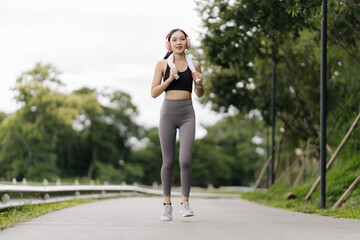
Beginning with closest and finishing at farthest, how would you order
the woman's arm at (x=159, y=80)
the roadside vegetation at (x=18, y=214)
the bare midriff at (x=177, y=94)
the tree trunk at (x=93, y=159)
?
the roadside vegetation at (x=18, y=214), the woman's arm at (x=159, y=80), the bare midriff at (x=177, y=94), the tree trunk at (x=93, y=159)

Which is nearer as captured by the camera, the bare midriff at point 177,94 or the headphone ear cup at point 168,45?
the bare midriff at point 177,94

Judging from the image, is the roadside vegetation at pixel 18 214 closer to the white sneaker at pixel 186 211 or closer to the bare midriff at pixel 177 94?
the white sneaker at pixel 186 211

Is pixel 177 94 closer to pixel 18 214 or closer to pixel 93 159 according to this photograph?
pixel 18 214

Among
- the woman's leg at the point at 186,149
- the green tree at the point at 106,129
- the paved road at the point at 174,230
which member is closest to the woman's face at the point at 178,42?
the woman's leg at the point at 186,149

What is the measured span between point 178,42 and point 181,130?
1185 mm

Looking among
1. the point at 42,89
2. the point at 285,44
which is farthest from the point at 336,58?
the point at 42,89

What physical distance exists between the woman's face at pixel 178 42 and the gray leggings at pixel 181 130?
71 cm

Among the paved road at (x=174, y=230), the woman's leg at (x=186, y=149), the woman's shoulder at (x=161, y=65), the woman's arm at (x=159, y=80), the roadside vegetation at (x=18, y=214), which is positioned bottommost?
the paved road at (x=174, y=230)

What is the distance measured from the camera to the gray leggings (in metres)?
7.72

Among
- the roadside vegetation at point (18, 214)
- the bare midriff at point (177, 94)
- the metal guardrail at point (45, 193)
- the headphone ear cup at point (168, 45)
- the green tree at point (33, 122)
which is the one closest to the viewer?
the roadside vegetation at point (18, 214)

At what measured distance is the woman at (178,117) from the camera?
25.3 ft

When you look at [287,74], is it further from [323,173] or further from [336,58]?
[323,173]

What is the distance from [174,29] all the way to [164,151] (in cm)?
167

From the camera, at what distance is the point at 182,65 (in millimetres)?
7898
